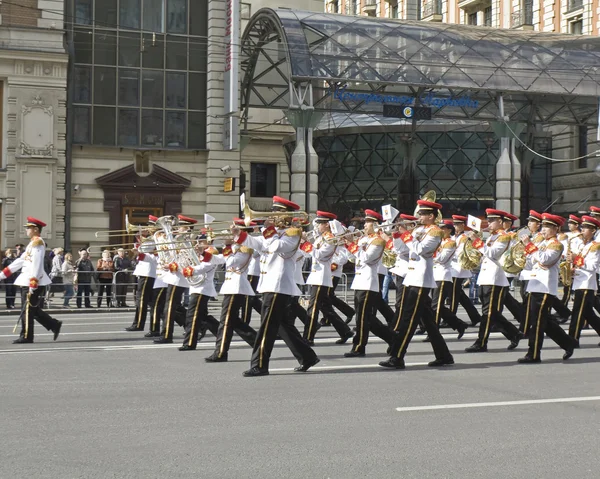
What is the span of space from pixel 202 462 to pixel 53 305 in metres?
17.2

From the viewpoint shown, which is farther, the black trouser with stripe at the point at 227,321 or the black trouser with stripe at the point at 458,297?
the black trouser with stripe at the point at 458,297

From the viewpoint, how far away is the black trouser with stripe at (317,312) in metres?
14.8

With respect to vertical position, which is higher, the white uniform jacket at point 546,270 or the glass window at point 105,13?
the glass window at point 105,13

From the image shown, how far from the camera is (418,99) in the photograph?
33.9 metres

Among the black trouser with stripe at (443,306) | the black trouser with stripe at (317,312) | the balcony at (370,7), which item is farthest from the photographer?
the balcony at (370,7)

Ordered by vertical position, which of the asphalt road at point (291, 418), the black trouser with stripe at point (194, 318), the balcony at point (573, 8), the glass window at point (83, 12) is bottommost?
the asphalt road at point (291, 418)

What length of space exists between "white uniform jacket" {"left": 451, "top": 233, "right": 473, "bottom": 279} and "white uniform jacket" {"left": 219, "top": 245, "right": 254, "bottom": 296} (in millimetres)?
4709

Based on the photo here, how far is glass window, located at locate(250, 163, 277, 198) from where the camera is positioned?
131 ft

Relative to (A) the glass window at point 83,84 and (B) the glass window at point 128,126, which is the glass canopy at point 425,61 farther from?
(A) the glass window at point 83,84

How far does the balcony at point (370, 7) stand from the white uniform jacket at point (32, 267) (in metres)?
55.3

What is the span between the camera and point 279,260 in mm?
11297

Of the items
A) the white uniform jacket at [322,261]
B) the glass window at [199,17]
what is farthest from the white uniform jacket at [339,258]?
the glass window at [199,17]

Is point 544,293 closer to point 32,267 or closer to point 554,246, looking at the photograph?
point 554,246

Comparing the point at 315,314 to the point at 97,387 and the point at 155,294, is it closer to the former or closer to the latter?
the point at 155,294
